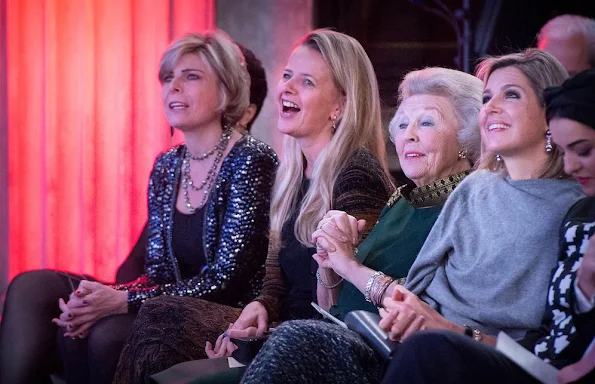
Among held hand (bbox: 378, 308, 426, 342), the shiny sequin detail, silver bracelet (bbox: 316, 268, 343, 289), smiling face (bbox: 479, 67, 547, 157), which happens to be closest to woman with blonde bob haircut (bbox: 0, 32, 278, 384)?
silver bracelet (bbox: 316, 268, 343, 289)

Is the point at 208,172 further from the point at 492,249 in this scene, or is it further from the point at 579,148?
the point at 579,148

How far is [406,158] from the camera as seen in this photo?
239 centimetres

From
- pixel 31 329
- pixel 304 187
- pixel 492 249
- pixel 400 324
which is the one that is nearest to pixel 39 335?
pixel 31 329

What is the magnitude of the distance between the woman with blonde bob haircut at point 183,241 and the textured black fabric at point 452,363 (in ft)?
3.76

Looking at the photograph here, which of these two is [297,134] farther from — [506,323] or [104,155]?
[104,155]

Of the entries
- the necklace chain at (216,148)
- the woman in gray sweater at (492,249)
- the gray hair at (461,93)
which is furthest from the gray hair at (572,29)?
the necklace chain at (216,148)

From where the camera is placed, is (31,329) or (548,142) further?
(31,329)

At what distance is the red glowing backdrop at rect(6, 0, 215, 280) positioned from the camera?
13.0 ft

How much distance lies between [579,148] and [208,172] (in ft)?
4.92

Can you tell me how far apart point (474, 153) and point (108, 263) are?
2.18 m

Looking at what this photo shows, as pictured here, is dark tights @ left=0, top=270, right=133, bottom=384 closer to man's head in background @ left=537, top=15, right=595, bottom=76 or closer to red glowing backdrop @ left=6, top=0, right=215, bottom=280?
red glowing backdrop @ left=6, top=0, right=215, bottom=280

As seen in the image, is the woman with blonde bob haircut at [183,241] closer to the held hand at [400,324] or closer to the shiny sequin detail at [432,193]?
the shiny sequin detail at [432,193]

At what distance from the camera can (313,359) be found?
188 cm

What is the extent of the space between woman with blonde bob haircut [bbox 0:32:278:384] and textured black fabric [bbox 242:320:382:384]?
795 millimetres
